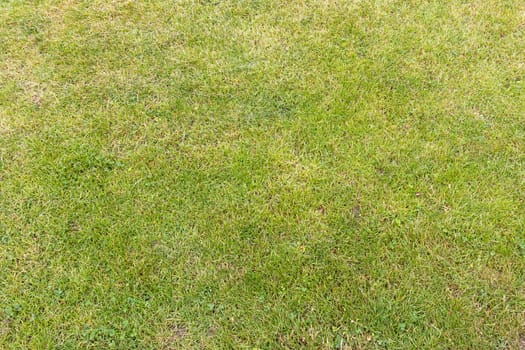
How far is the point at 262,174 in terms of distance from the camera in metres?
3.08

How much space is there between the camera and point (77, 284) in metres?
2.61

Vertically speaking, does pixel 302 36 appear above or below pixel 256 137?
above

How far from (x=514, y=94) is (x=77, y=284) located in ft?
11.5

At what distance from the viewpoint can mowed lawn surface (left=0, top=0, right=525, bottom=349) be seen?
251 centimetres

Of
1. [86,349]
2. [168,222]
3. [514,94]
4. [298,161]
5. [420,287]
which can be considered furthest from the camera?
[514,94]

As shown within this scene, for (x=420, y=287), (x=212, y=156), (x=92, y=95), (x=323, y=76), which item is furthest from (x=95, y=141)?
(x=420, y=287)

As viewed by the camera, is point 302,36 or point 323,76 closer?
point 323,76

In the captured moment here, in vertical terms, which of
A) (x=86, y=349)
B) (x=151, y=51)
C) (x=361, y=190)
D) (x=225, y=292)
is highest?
(x=151, y=51)

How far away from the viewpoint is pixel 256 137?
327cm

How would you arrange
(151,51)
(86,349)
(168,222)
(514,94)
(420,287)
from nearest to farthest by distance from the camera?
(86,349)
(420,287)
(168,222)
(514,94)
(151,51)

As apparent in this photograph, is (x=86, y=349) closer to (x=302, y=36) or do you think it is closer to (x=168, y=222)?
(x=168, y=222)

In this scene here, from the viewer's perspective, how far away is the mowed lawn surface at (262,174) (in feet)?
8.22

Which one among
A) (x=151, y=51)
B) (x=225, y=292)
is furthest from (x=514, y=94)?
(x=151, y=51)

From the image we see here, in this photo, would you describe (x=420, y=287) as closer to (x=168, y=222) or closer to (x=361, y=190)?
(x=361, y=190)
